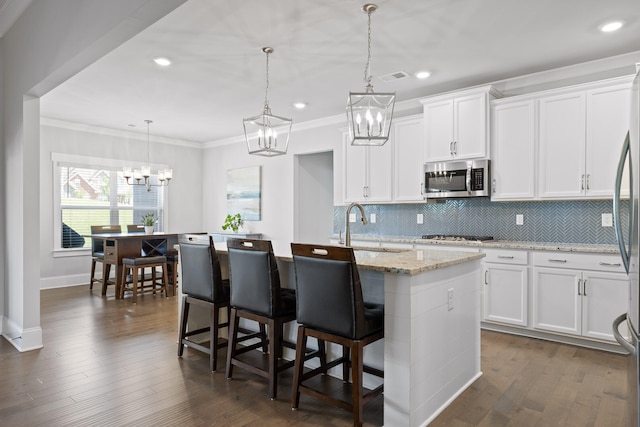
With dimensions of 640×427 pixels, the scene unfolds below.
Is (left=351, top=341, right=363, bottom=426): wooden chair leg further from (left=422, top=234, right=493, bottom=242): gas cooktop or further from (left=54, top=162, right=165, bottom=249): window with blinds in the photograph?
(left=54, top=162, right=165, bottom=249): window with blinds

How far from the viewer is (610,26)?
308cm

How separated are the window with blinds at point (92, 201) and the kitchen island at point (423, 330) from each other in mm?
5288

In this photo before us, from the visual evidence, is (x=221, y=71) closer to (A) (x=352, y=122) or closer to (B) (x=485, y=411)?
(A) (x=352, y=122)

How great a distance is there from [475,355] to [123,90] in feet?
15.1

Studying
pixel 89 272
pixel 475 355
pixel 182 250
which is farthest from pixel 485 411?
Answer: pixel 89 272

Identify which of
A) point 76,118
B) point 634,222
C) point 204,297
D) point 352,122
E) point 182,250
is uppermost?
point 76,118

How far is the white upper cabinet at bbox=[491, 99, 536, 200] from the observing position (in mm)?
4012

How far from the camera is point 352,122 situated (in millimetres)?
2547

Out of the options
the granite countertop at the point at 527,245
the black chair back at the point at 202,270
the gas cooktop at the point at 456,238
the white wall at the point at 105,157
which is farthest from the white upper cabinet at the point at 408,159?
the white wall at the point at 105,157

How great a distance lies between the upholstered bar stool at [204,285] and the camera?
9.72 ft

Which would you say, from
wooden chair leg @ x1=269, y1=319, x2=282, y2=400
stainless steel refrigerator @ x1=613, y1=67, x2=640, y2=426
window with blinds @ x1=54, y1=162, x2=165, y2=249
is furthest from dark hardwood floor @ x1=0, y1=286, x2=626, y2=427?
window with blinds @ x1=54, y1=162, x2=165, y2=249

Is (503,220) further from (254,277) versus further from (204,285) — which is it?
(204,285)

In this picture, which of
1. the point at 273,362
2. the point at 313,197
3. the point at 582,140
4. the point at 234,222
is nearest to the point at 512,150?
the point at 582,140

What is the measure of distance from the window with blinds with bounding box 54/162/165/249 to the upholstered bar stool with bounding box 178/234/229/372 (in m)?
4.31
